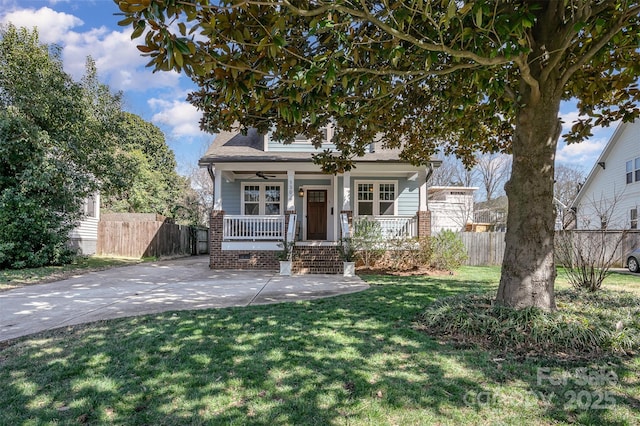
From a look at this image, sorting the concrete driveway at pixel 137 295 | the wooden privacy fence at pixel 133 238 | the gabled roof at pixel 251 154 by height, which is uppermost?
the gabled roof at pixel 251 154

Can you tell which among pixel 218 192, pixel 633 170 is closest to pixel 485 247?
pixel 633 170

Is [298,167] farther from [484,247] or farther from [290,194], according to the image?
[484,247]

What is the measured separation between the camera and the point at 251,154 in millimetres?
Result: 11992

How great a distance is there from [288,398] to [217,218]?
374 inches

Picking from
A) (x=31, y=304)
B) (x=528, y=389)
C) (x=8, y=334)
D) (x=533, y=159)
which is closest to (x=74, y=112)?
(x=31, y=304)

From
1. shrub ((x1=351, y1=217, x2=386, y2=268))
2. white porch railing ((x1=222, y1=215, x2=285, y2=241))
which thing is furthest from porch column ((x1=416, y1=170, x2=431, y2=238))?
white porch railing ((x1=222, y1=215, x2=285, y2=241))

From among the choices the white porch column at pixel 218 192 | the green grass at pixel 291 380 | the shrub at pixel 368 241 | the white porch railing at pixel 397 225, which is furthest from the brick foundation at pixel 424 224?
the green grass at pixel 291 380

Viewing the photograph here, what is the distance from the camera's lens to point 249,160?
11312 mm

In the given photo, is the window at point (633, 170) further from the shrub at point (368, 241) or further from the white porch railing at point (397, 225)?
the shrub at point (368, 241)

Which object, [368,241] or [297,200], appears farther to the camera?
[297,200]

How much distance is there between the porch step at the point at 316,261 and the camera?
1082cm

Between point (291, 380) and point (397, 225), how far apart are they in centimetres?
964

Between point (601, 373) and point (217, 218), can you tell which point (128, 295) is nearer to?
point (217, 218)

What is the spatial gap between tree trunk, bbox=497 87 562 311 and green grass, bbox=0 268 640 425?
1.11 m
